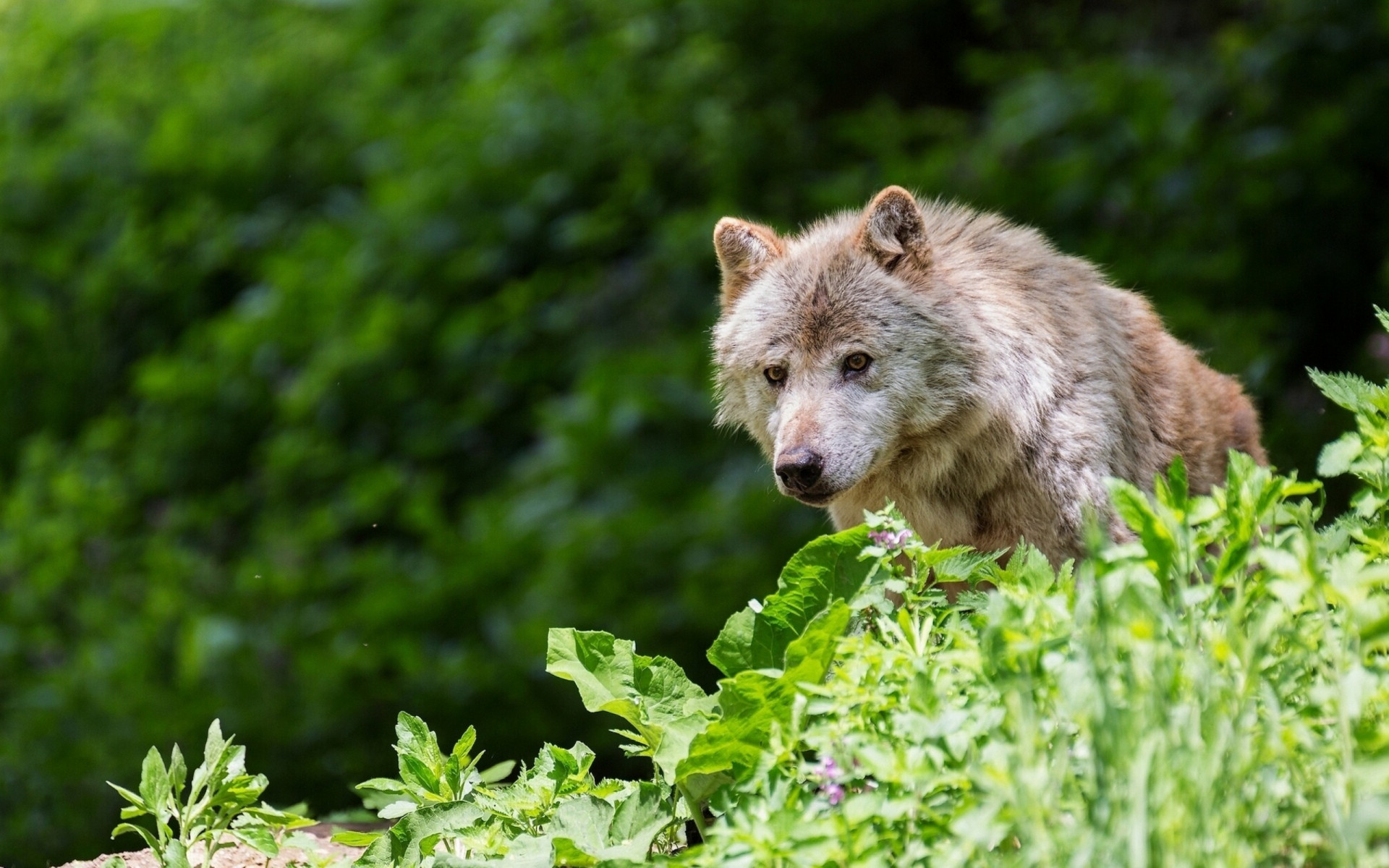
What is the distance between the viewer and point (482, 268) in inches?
340

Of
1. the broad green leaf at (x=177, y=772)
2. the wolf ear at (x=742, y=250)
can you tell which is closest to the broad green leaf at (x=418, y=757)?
the broad green leaf at (x=177, y=772)

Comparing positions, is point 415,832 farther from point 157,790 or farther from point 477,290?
point 477,290

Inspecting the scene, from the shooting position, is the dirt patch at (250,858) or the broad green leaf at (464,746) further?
the dirt patch at (250,858)

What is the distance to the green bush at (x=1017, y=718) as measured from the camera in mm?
1969

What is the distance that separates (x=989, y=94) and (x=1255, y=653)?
689 centimetres

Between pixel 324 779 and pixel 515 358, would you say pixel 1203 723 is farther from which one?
pixel 515 358

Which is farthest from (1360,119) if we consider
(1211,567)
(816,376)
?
(1211,567)

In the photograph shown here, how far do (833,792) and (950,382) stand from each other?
5.66 ft

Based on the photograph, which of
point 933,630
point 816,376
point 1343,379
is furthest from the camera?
point 816,376

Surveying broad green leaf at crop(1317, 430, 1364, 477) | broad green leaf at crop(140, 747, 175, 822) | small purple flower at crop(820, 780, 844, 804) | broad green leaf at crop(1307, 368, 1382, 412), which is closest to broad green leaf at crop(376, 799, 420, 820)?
broad green leaf at crop(140, 747, 175, 822)

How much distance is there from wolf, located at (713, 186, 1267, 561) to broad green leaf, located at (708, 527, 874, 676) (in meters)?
0.70

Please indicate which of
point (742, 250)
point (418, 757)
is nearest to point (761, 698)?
point (418, 757)

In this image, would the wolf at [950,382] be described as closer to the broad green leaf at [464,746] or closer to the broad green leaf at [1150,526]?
the broad green leaf at [464,746]

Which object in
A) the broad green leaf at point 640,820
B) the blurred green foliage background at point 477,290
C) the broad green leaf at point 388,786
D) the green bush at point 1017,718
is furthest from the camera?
the blurred green foliage background at point 477,290
